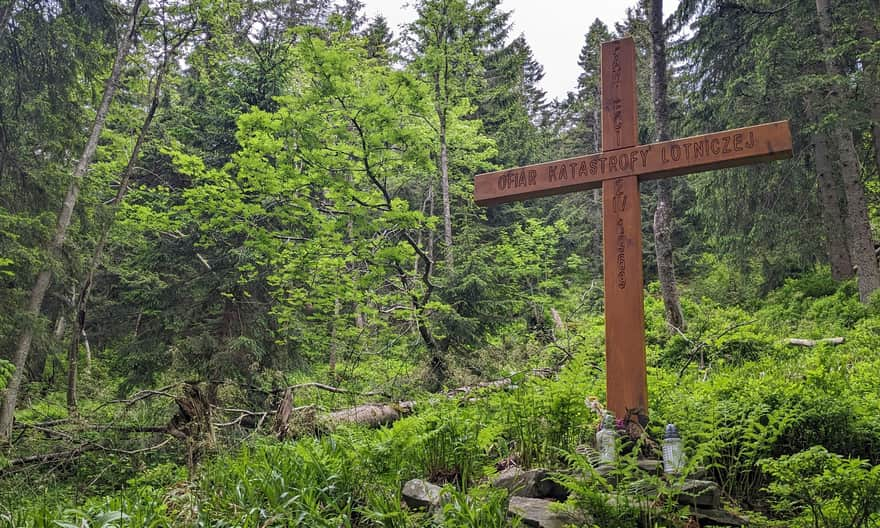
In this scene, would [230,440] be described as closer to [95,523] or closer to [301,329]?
[95,523]

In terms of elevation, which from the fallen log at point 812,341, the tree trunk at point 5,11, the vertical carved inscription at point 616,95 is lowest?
the fallen log at point 812,341

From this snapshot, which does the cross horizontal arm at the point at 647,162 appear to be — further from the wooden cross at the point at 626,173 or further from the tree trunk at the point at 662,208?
the tree trunk at the point at 662,208

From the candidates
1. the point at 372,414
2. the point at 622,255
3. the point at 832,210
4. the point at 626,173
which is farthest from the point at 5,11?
the point at 832,210

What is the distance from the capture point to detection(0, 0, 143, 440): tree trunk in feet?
26.4

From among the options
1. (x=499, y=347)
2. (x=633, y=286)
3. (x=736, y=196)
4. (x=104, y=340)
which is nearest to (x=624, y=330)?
(x=633, y=286)

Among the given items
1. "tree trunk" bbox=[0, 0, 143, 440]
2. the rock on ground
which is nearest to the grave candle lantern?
the rock on ground

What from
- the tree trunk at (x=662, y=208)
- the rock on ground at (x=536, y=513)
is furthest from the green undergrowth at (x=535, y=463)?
the tree trunk at (x=662, y=208)

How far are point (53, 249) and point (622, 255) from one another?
28.0 ft

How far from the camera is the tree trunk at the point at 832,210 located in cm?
1176

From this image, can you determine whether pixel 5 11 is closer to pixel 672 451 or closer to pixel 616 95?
pixel 616 95

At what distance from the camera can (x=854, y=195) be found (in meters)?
10.5

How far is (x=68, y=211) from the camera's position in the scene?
28.8 feet

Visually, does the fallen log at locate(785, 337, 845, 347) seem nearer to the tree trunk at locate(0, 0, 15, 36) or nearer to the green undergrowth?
the green undergrowth

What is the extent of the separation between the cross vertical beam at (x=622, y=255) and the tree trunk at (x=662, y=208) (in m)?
5.28
